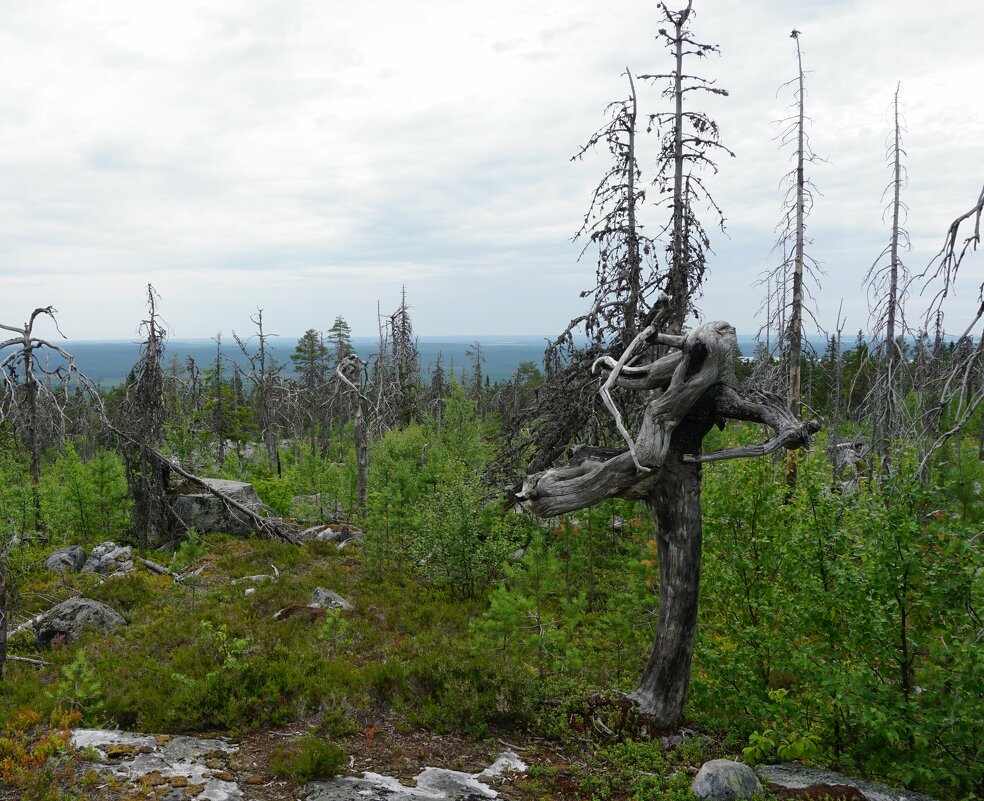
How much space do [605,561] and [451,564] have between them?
11.8 ft

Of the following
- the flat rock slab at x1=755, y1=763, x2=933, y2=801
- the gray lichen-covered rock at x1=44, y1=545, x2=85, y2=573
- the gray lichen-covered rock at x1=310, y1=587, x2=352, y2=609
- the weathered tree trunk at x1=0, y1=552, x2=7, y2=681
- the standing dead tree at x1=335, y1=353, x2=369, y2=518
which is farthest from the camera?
the standing dead tree at x1=335, y1=353, x2=369, y2=518

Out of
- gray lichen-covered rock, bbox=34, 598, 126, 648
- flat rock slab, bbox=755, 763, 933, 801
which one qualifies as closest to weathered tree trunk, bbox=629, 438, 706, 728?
flat rock slab, bbox=755, 763, 933, 801

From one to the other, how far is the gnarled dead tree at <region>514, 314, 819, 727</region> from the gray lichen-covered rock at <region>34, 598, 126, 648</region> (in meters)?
10.3

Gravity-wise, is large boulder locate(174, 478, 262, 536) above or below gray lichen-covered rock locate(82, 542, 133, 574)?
above

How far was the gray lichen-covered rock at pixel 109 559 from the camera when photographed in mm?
16281

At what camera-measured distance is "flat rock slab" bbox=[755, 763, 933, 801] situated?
5824mm

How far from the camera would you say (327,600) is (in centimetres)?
1315

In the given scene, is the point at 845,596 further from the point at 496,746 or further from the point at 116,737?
the point at 116,737

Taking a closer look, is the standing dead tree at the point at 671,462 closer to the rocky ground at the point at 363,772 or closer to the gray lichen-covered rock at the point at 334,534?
the rocky ground at the point at 363,772

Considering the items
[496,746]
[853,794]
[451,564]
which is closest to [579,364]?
[496,746]

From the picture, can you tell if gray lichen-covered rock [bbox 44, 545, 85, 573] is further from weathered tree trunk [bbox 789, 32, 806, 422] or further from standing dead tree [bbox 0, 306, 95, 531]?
weathered tree trunk [bbox 789, 32, 806, 422]

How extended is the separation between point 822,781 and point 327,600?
32.4ft

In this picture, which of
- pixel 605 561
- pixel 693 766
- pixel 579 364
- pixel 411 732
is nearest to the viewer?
pixel 693 766

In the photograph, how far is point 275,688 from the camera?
7750 millimetres
